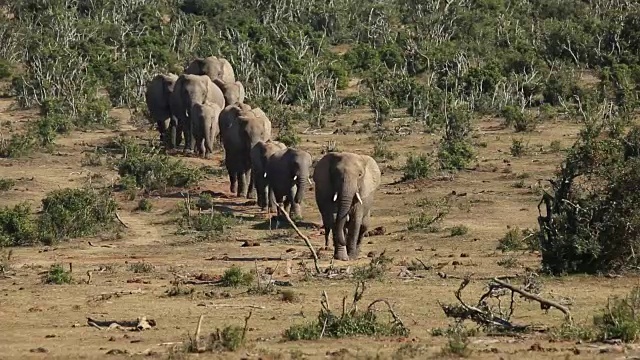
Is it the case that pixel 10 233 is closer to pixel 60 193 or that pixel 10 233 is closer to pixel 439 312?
pixel 60 193

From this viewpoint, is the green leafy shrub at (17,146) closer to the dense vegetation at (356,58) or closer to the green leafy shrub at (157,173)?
the dense vegetation at (356,58)

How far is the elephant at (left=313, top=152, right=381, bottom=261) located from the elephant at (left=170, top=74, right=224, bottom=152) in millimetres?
11657

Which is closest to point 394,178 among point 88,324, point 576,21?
point 88,324

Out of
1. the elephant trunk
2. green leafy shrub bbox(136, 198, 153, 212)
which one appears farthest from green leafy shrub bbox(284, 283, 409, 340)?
green leafy shrub bbox(136, 198, 153, 212)

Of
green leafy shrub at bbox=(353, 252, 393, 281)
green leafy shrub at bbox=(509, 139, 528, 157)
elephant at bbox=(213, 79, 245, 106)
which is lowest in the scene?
green leafy shrub at bbox=(353, 252, 393, 281)

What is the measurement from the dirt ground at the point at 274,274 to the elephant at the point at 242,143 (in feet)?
1.26

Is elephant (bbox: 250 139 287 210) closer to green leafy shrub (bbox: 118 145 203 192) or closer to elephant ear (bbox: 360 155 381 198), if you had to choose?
green leafy shrub (bbox: 118 145 203 192)

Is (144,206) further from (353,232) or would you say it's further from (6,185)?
(353,232)

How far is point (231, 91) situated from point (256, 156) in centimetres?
848

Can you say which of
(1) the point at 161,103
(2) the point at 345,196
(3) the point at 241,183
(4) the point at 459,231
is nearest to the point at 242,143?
(3) the point at 241,183

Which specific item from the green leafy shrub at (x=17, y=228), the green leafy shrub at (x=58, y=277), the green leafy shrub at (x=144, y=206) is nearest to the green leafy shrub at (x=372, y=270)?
the green leafy shrub at (x=58, y=277)

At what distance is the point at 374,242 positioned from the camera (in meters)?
21.5

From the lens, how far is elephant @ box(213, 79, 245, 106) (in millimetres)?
33375

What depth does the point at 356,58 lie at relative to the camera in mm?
45312
